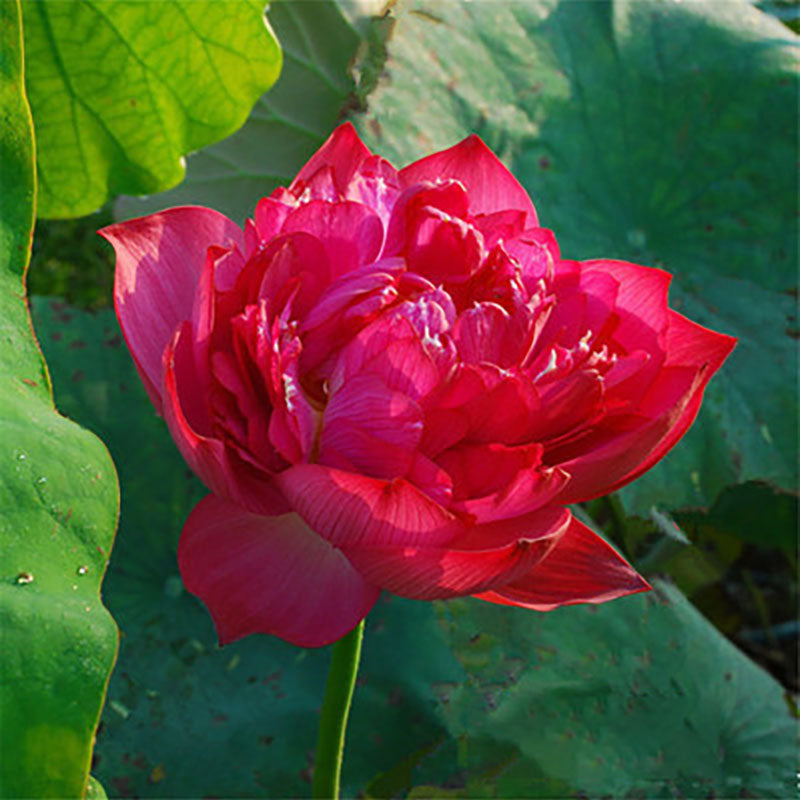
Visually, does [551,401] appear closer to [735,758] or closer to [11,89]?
[11,89]

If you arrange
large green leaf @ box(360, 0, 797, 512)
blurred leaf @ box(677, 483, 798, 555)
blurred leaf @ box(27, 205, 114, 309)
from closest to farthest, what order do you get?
large green leaf @ box(360, 0, 797, 512), blurred leaf @ box(677, 483, 798, 555), blurred leaf @ box(27, 205, 114, 309)

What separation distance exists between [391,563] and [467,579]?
0.03 m

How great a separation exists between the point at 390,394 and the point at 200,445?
3.2 inches

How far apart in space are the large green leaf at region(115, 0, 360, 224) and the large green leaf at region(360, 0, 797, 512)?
17cm

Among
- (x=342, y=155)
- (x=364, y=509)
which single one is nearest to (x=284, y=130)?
(x=342, y=155)

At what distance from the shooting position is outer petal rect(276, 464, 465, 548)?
40cm

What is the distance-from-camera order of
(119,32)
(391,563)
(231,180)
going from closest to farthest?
(391,563) → (119,32) → (231,180)

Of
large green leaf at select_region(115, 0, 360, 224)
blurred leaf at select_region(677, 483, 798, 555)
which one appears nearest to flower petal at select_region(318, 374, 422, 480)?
large green leaf at select_region(115, 0, 360, 224)

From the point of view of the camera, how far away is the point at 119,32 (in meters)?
0.67

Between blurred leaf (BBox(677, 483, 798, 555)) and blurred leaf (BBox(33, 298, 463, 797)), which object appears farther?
blurred leaf (BBox(677, 483, 798, 555))

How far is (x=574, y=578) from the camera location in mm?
487

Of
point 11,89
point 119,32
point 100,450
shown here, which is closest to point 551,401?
point 100,450

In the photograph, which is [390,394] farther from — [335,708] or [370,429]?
[335,708]

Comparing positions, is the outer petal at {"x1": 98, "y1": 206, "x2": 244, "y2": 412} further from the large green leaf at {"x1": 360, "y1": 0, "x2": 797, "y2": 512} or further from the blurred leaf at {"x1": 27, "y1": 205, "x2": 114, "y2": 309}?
the blurred leaf at {"x1": 27, "y1": 205, "x2": 114, "y2": 309}
